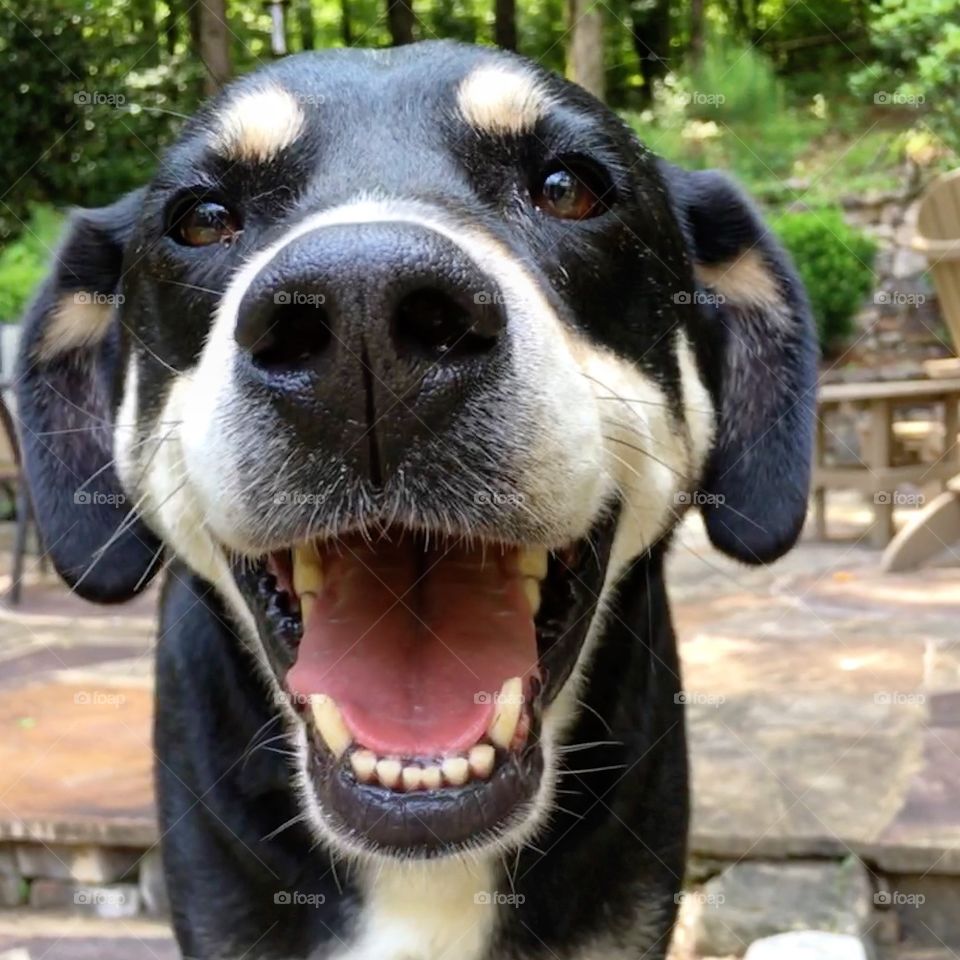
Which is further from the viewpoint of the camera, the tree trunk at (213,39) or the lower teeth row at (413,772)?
the tree trunk at (213,39)

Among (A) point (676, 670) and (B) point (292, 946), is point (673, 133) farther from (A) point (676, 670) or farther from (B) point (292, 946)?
(B) point (292, 946)

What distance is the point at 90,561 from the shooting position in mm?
2521

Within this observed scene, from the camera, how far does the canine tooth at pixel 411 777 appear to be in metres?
1.73

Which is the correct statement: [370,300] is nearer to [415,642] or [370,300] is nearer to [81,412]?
[415,642]

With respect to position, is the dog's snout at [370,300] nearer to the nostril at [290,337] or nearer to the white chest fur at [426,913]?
the nostril at [290,337]

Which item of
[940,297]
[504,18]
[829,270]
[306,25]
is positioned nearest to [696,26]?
[504,18]

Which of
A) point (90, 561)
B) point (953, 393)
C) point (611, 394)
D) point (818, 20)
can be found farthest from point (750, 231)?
point (818, 20)

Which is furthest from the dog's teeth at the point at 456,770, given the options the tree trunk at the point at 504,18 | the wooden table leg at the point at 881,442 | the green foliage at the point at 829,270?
the tree trunk at the point at 504,18

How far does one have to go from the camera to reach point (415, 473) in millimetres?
1570

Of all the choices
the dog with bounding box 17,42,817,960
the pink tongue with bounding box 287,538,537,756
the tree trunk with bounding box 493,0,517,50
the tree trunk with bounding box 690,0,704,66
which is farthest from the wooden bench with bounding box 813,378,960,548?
the tree trunk with bounding box 493,0,517,50

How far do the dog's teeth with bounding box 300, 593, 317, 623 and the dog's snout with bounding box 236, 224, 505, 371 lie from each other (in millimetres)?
547

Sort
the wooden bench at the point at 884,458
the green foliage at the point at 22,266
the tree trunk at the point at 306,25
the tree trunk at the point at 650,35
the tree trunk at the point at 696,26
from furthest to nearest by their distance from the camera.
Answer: the tree trunk at the point at 306,25 < the tree trunk at the point at 650,35 < the tree trunk at the point at 696,26 < the green foliage at the point at 22,266 < the wooden bench at the point at 884,458

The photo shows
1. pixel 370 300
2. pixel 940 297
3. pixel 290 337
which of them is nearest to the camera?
pixel 370 300

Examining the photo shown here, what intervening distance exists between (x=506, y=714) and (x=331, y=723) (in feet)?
0.87
